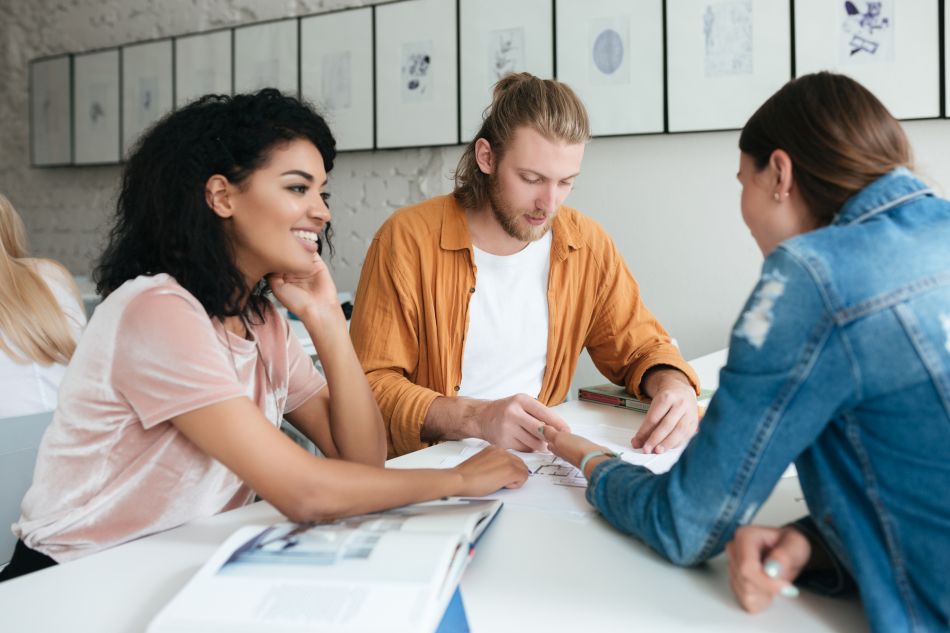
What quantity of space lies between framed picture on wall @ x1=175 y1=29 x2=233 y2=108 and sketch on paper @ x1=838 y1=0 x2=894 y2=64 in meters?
2.70

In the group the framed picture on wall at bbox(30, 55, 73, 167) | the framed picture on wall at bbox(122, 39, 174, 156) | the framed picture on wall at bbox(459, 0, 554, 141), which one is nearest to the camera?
the framed picture on wall at bbox(459, 0, 554, 141)

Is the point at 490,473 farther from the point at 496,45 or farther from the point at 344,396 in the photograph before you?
the point at 496,45

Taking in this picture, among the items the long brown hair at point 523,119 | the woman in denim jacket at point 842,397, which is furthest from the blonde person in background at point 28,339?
the woman in denim jacket at point 842,397

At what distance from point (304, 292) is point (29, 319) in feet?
2.36

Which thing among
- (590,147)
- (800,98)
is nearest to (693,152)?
(590,147)

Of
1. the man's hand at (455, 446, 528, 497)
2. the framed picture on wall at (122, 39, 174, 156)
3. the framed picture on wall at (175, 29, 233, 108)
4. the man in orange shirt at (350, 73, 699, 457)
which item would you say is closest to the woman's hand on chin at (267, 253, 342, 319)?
the man in orange shirt at (350, 73, 699, 457)

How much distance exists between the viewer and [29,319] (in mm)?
1672

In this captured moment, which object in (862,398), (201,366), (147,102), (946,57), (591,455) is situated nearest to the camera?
(862,398)

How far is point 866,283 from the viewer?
0.71m

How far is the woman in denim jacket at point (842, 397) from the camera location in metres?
0.71

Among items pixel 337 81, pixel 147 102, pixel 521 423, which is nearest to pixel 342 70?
pixel 337 81

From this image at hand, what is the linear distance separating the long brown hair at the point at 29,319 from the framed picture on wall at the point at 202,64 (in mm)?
2253

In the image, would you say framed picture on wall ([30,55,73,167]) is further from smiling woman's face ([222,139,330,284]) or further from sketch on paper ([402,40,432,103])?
smiling woman's face ([222,139,330,284])

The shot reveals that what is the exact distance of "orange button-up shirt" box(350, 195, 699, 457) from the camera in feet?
Result: 5.80
